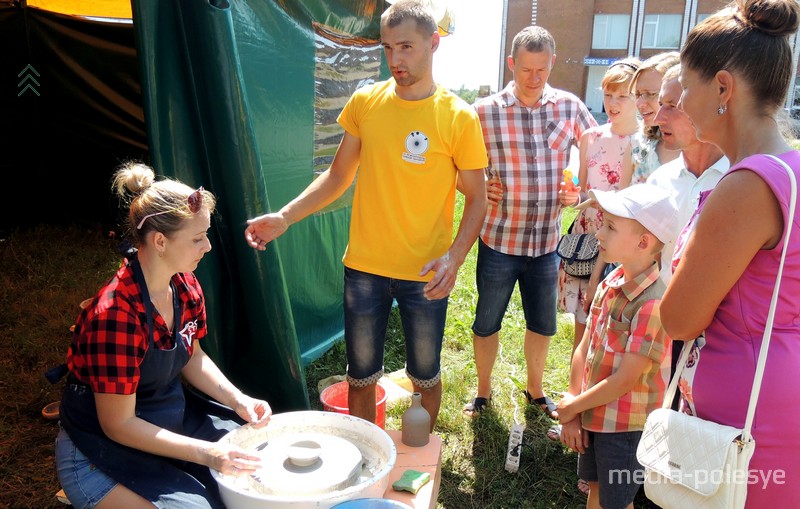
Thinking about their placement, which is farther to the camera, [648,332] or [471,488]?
[471,488]

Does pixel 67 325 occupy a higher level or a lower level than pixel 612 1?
lower

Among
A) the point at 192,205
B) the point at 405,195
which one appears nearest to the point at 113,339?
the point at 192,205

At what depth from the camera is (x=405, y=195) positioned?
2568 millimetres

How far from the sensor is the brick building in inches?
1399

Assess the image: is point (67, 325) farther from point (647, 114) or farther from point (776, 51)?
point (776, 51)

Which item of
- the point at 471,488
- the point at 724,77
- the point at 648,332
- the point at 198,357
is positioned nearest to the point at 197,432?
the point at 198,357

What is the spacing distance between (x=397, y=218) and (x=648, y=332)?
3.56ft

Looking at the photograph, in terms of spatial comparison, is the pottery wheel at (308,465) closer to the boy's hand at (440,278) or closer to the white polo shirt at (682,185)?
the boy's hand at (440,278)

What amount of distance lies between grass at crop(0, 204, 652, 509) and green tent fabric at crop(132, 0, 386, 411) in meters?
0.83

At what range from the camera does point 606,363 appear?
2.14 m

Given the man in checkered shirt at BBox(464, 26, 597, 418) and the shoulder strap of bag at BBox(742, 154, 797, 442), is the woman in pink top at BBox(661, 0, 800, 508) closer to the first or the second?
the shoulder strap of bag at BBox(742, 154, 797, 442)

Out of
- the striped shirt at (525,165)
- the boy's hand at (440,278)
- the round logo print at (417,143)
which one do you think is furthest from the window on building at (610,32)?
the boy's hand at (440,278)

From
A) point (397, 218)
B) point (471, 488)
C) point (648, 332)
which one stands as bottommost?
point (471, 488)

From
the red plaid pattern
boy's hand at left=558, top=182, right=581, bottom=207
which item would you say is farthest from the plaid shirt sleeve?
boy's hand at left=558, top=182, right=581, bottom=207
